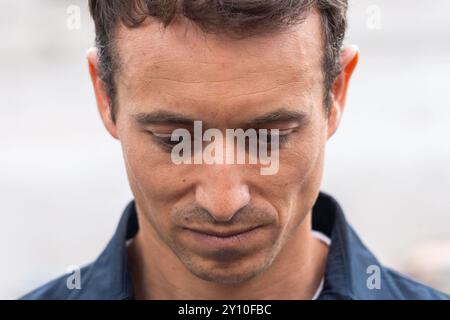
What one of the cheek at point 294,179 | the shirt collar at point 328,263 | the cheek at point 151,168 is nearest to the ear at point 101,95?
the cheek at point 151,168

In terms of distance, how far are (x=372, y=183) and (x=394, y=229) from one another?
54cm

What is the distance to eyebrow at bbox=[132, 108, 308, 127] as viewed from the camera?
1.99m

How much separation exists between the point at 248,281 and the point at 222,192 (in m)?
0.49

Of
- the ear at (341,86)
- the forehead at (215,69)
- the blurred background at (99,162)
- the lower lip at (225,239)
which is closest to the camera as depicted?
the forehead at (215,69)

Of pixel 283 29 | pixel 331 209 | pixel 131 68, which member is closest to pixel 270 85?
pixel 283 29

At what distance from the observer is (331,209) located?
2680mm

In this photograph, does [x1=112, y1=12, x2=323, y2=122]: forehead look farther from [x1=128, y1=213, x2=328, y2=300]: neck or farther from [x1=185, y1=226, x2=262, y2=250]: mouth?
[x1=128, y1=213, x2=328, y2=300]: neck

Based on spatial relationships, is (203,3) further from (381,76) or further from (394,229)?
(381,76)

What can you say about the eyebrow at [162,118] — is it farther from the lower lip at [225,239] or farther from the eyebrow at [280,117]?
the lower lip at [225,239]

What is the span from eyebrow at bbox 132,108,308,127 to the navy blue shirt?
2.01ft

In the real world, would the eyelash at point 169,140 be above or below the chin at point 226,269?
above

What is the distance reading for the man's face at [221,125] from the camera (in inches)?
78.2

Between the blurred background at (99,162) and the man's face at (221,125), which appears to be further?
the blurred background at (99,162)

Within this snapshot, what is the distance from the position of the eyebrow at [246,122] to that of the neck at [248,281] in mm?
477
